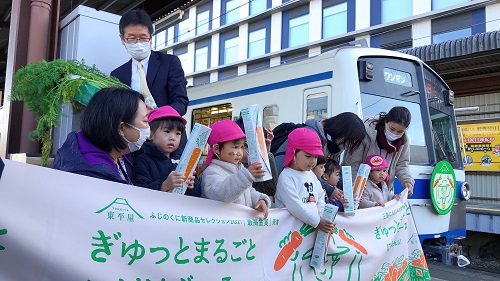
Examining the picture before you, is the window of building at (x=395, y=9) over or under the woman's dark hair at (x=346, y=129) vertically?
over

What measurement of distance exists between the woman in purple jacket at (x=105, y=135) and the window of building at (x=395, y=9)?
18.9 meters

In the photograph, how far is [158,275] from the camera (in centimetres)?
185

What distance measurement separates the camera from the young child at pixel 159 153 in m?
2.20

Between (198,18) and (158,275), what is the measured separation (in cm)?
2837

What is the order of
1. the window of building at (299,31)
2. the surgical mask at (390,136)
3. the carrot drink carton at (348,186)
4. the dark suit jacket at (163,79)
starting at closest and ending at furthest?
the carrot drink carton at (348,186), the dark suit jacket at (163,79), the surgical mask at (390,136), the window of building at (299,31)

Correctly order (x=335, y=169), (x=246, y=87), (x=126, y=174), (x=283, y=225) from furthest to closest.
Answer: (x=246, y=87), (x=335, y=169), (x=283, y=225), (x=126, y=174)

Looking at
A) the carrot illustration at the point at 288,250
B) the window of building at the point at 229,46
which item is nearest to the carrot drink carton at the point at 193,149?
the carrot illustration at the point at 288,250

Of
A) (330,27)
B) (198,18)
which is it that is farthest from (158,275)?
(198,18)

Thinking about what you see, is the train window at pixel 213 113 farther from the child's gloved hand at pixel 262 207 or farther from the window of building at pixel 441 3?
the window of building at pixel 441 3

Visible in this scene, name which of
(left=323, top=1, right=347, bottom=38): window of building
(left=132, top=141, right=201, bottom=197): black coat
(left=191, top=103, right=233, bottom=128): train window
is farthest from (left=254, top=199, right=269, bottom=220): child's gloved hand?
(left=323, top=1, right=347, bottom=38): window of building

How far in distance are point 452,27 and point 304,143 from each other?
1676 centimetres

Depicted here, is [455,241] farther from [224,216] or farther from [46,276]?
[46,276]

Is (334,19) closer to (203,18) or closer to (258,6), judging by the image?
(258,6)

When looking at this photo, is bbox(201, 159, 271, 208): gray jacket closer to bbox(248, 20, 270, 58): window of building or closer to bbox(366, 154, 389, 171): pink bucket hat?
bbox(366, 154, 389, 171): pink bucket hat
